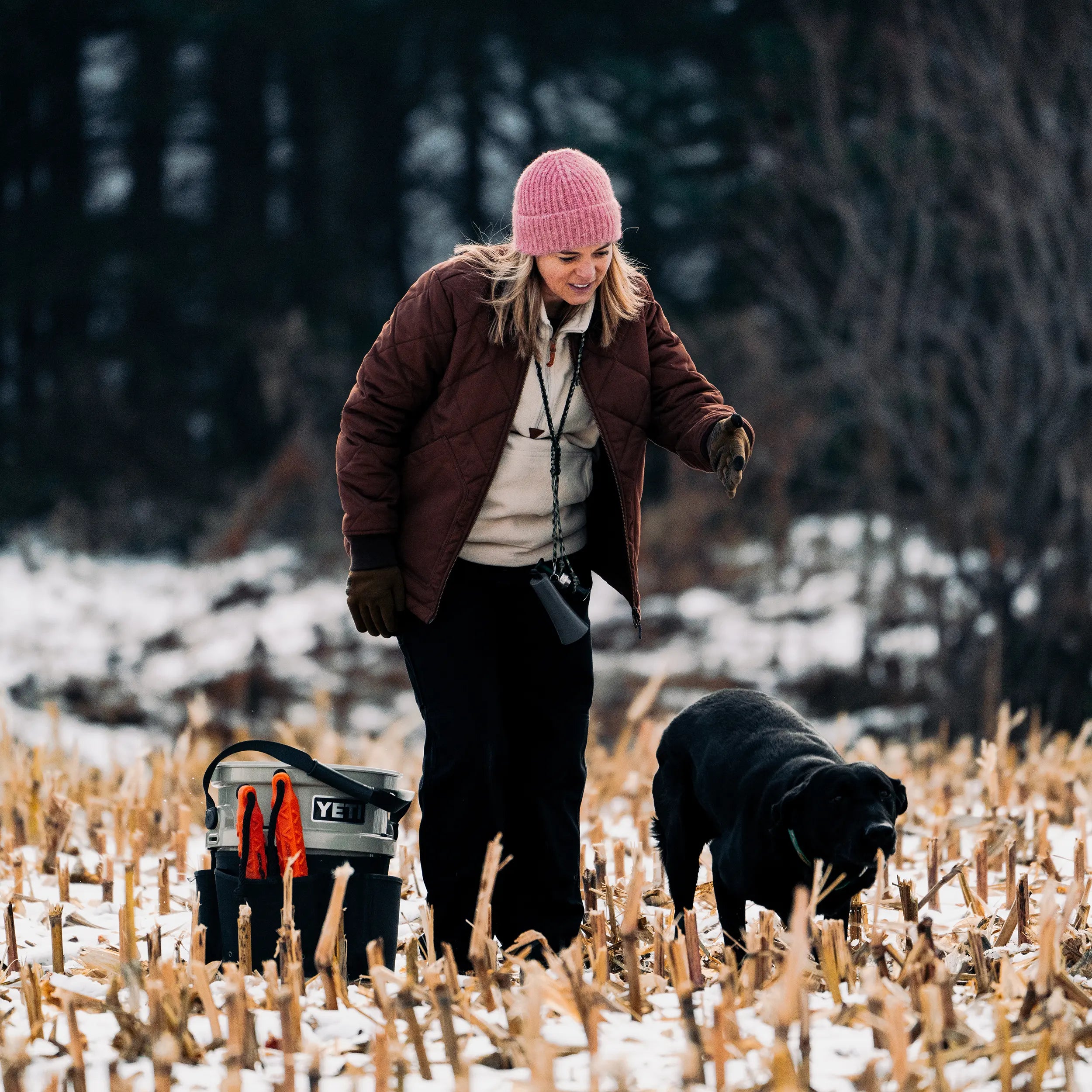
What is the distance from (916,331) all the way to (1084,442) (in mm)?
1398

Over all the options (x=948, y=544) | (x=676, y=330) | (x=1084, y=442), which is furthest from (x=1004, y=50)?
(x=676, y=330)

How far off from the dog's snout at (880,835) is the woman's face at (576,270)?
1328 mm

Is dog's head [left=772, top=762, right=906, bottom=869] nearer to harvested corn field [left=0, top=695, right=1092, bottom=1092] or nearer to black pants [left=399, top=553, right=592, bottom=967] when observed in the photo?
harvested corn field [left=0, top=695, right=1092, bottom=1092]

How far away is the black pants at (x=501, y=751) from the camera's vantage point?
3.47 meters

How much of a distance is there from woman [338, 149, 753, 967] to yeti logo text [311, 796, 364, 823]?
0.76 feet

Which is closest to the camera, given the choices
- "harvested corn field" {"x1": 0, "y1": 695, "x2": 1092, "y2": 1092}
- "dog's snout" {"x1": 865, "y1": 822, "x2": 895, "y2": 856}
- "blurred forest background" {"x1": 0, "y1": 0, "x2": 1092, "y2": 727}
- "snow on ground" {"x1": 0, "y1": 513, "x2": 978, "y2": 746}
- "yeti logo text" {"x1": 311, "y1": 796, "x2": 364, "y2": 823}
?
"harvested corn field" {"x1": 0, "y1": 695, "x2": 1092, "y2": 1092}

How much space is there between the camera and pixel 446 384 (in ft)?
11.3

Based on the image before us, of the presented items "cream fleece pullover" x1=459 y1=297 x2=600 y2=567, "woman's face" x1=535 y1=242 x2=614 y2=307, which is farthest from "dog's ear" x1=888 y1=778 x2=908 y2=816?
"woman's face" x1=535 y1=242 x2=614 y2=307

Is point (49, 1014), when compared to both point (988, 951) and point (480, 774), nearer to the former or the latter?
point (480, 774)

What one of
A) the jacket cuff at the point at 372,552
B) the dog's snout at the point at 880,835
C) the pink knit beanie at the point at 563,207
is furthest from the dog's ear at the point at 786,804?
the pink knit beanie at the point at 563,207

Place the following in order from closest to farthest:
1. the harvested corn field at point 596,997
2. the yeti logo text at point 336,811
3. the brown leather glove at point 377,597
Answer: the harvested corn field at point 596,997, the yeti logo text at point 336,811, the brown leather glove at point 377,597

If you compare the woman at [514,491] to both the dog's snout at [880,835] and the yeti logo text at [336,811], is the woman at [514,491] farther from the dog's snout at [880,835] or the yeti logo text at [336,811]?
the dog's snout at [880,835]

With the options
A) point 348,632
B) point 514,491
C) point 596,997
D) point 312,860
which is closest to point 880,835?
point 596,997

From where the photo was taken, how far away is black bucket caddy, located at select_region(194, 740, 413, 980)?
3193 mm
